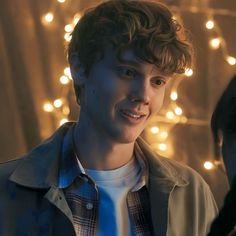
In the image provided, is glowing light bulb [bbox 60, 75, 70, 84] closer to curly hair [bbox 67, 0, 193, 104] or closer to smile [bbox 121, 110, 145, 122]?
curly hair [bbox 67, 0, 193, 104]

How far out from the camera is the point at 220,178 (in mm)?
2146

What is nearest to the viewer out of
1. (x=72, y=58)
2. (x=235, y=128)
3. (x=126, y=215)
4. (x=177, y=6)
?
(x=235, y=128)

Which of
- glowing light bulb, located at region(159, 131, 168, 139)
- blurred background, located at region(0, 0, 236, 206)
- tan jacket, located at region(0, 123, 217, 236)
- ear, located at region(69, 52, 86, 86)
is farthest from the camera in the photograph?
glowing light bulb, located at region(159, 131, 168, 139)

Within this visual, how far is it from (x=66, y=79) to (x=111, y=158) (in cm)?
108

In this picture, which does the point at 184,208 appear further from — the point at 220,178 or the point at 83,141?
the point at 220,178

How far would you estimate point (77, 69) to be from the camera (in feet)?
3.75

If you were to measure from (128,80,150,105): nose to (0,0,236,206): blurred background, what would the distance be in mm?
1066

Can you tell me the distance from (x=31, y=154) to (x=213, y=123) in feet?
2.29

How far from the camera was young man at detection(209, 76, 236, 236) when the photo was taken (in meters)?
0.39

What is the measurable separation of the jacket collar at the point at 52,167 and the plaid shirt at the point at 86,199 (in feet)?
0.07

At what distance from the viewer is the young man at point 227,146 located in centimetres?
39

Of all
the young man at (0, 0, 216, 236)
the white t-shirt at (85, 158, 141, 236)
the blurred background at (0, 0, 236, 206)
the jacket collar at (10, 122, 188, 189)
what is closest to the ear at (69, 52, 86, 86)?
the young man at (0, 0, 216, 236)

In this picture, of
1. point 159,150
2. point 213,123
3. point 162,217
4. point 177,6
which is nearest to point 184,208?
point 162,217

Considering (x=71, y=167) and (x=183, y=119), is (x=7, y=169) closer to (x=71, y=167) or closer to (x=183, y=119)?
(x=71, y=167)
